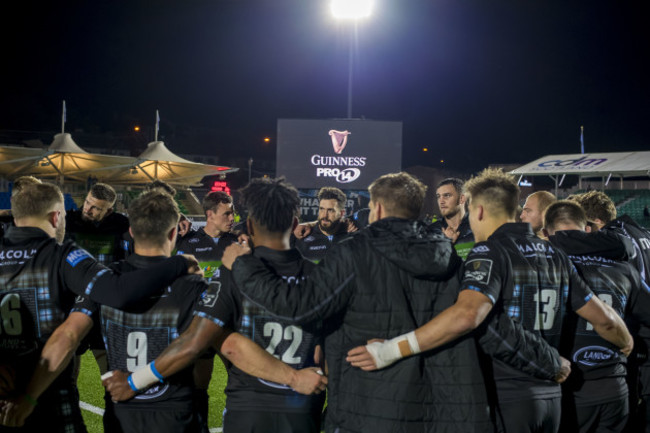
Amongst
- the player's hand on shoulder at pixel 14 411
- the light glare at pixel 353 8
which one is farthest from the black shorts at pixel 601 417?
the light glare at pixel 353 8

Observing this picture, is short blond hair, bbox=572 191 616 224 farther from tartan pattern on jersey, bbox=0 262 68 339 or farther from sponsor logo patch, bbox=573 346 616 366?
tartan pattern on jersey, bbox=0 262 68 339

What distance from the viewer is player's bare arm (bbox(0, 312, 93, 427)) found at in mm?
2707

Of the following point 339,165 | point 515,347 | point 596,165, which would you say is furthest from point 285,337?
point 596,165

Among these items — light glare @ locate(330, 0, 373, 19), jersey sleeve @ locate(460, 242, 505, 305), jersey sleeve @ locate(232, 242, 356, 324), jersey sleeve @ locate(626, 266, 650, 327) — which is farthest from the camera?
light glare @ locate(330, 0, 373, 19)

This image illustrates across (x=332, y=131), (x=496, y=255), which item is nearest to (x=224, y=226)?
(x=496, y=255)

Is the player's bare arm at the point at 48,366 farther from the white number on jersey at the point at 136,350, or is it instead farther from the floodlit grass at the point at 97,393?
the floodlit grass at the point at 97,393

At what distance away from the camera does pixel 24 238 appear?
291cm

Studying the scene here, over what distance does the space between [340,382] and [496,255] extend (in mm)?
1016

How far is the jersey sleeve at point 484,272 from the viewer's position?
2568 mm

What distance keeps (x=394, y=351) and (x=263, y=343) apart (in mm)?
679

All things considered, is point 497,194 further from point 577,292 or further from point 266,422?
point 266,422

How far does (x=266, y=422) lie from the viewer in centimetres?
264

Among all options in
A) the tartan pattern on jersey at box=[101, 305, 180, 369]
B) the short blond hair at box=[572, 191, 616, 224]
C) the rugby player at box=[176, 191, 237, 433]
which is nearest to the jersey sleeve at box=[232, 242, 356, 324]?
the tartan pattern on jersey at box=[101, 305, 180, 369]

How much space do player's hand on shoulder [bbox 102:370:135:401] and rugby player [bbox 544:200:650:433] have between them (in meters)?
2.56
